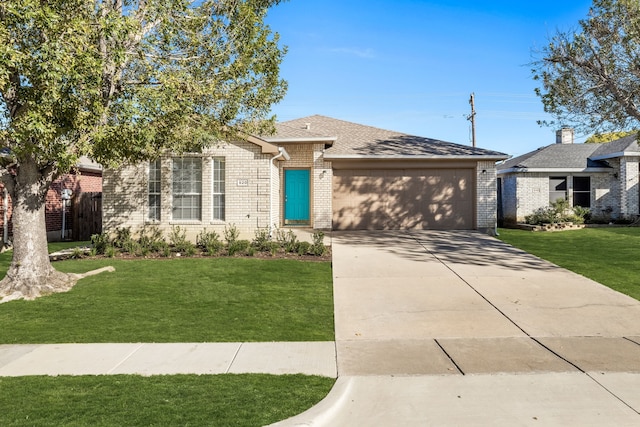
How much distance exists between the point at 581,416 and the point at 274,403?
2.65m

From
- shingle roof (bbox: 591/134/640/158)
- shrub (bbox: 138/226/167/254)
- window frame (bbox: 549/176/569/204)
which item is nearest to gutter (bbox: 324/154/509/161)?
window frame (bbox: 549/176/569/204)

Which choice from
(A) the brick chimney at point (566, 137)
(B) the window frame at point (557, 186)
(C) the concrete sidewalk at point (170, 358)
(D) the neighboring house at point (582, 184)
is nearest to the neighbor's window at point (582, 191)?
(D) the neighboring house at point (582, 184)

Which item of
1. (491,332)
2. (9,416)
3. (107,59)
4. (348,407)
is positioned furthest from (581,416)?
(107,59)

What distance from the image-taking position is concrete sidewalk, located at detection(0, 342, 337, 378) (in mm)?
4875

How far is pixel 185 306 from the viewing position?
772cm

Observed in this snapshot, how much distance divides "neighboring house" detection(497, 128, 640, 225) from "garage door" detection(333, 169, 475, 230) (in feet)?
18.8

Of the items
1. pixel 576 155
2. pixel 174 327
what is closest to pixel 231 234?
pixel 174 327

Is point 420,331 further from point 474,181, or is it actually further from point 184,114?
point 474,181

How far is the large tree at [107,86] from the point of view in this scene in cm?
727

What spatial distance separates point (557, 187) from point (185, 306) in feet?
68.1

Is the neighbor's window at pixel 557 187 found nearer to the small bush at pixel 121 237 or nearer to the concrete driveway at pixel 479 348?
the concrete driveway at pixel 479 348

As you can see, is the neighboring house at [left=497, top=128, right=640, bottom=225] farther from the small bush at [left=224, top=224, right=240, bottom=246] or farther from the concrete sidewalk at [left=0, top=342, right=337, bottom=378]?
the concrete sidewalk at [left=0, top=342, right=337, bottom=378]

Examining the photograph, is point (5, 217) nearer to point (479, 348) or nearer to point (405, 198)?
point (405, 198)

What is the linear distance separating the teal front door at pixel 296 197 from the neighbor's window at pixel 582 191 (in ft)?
46.9
